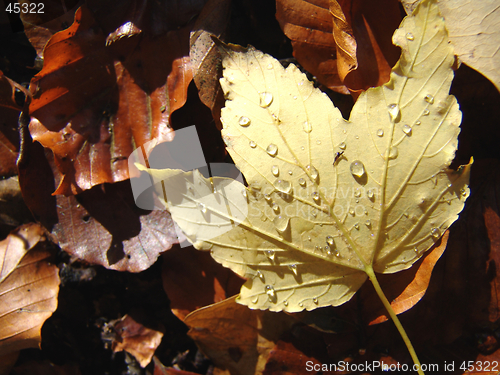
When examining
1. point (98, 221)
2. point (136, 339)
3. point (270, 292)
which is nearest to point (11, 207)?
point (98, 221)

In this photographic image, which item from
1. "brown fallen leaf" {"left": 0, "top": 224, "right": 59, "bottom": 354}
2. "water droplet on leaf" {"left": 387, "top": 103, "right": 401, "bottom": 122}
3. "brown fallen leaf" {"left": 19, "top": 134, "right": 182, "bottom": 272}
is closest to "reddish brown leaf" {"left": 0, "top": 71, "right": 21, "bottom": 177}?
"brown fallen leaf" {"left": 19, "top": 134, "right": 182, "bottom": 272}

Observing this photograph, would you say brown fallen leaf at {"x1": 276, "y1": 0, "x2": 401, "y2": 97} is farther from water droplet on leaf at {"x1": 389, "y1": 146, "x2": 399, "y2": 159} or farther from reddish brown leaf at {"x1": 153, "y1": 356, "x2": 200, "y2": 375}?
reddish brown leaf at {"x1": 153, "y1": 356, "x2": 200, "y2": 375}

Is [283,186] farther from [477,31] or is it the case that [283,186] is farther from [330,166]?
[477,31]

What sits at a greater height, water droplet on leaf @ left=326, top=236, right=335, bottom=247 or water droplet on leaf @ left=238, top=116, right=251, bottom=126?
water droplet on leaf @ left=238, top=116, right=251, bottom=126

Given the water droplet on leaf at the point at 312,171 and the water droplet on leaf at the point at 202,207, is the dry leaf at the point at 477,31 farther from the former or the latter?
the water droplet on leaf at the point at 202,207

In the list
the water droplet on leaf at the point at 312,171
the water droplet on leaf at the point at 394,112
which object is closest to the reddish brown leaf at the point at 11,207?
the water droplet on leaf at the point at 312,171

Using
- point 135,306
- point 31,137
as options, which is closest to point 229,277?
point 135,306

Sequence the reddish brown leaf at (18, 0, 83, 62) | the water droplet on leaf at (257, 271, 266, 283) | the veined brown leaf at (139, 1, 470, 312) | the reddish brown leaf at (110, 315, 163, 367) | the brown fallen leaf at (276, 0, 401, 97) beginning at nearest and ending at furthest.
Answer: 1. the veined brown leaf at (139, 1, 470, 312)
2. the water droplet on leaf at (257, 271, 266, 283)
3. the brown fallen leaf at (276, 0, 401, 97)
4. the reddish brown leaf at (18, 0, 83, 62)
5. the reddish brown leaf at (110, 315, 163, 367)

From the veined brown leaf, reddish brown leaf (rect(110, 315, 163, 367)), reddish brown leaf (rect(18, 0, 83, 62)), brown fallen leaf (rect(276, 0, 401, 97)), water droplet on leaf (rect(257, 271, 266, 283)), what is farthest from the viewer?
reddish brown leaf (rect(110, 315, 163, 367))
